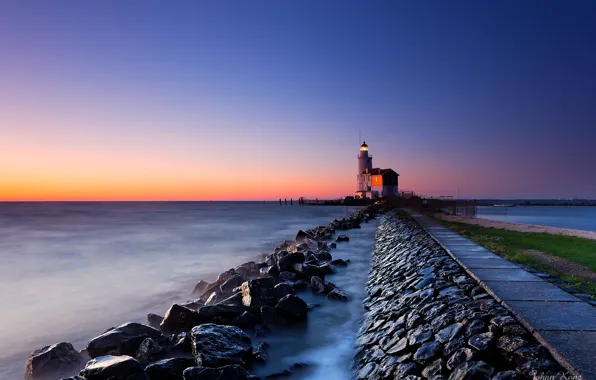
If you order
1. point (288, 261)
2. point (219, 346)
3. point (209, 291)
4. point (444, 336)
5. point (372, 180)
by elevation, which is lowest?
point (209, 291)

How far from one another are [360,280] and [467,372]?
23.5 feet

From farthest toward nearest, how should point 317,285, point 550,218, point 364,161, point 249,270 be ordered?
point 364,161 → point 550,218 → point 249,270 → point 317,285

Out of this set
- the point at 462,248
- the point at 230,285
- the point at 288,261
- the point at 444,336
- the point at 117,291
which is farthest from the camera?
the point at 117,291

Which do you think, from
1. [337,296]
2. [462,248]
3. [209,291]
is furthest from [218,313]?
[462,248]

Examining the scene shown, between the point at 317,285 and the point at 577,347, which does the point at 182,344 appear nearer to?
the point at 317,285

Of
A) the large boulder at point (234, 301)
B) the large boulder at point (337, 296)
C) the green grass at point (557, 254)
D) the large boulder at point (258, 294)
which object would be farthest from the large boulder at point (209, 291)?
the green grass at point (557, 254)

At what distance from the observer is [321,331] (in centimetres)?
635

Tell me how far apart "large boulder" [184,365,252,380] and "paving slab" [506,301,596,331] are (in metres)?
3.15

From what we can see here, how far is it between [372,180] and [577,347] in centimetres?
7114

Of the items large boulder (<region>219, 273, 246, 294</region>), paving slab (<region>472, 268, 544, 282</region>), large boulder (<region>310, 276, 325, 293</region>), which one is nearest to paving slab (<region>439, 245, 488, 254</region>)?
paving slab (<region>472, 268, 544, 282</region>)

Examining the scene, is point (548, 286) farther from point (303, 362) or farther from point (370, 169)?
point (370, 169)

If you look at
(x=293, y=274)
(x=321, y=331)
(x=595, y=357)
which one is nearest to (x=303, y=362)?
(x=321, y=331)

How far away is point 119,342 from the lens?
5.34 m

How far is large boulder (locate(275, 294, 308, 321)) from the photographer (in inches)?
264
